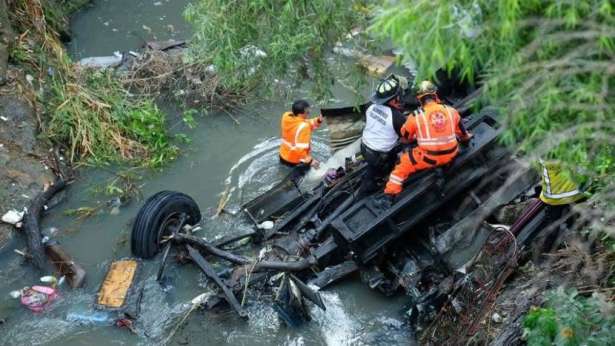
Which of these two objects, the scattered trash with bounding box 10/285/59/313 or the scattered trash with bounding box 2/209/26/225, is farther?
the scattered trash with bounding box 2/209/26/225

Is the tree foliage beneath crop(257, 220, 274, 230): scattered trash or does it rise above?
above

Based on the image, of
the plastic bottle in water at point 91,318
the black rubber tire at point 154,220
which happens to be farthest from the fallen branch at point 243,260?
the plastic bottle in water at point 91,318

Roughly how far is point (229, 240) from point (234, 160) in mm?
2220

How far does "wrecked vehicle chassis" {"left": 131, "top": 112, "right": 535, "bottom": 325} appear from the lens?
6121 millimetres

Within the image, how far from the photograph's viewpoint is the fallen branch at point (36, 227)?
7070 mm

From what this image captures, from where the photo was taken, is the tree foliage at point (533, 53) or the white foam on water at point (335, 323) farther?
the white foam on water at point (335, 323)

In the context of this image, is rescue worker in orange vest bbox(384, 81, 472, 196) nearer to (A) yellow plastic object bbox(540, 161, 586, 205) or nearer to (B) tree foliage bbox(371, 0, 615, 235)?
(A) yellow plastic object bbox(540, 161, 586, 205)

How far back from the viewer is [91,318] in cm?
645

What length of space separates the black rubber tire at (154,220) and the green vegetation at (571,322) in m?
4.22

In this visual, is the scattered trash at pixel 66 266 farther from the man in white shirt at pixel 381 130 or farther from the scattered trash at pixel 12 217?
the man in white shirt at pixel 381 130


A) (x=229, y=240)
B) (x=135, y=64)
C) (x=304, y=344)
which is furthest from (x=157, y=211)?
(x=135, y=64)

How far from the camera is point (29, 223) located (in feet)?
24.2

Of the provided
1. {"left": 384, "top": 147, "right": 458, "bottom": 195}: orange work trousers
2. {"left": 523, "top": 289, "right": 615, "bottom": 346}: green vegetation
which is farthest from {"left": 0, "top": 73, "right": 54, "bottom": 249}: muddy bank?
{"left": 523, "top": 289, "right": 615, "bottom": 346}: green vegetation

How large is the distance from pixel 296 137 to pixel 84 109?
356 centimetres
